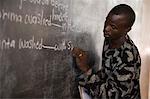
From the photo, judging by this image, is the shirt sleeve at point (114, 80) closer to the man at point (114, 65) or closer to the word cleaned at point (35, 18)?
the man at point (114, 65)

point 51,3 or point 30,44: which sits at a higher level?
point 51,3

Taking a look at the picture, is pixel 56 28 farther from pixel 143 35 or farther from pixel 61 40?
pixel 143 35

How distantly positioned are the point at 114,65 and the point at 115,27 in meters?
0.19

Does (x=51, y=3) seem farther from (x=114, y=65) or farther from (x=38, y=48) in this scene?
(x=114, y=65)

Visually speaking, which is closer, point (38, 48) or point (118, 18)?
point (38, 48)

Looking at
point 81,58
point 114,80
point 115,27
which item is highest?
point 115,27

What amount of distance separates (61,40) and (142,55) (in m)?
0.65

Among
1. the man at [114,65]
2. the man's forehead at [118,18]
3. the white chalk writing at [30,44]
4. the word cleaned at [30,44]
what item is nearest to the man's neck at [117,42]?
the man at [114,65]

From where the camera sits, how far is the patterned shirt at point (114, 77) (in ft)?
5.26

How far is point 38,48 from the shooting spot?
1.43 metres

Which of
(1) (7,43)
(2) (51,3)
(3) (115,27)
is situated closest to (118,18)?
(3) (115,27)

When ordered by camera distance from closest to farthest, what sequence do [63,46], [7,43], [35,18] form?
[7,43] < [35,18] < [63,46]

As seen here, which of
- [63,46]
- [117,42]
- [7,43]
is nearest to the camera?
[7,43]

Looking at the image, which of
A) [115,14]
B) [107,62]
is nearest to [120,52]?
[107,62]
